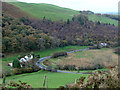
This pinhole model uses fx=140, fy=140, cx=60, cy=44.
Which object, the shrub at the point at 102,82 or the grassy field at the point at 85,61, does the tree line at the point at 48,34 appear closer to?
the grassy field at the point at 85,61

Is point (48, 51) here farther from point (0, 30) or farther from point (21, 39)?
point (0, 30)

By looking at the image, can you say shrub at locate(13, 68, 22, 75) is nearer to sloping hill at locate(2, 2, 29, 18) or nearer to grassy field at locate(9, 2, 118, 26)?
sloping hill at locate(2, 2, 29, 18)

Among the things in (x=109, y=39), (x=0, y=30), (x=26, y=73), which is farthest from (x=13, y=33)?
(x=109, y=39)

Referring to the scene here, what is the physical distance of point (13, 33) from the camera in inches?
1433

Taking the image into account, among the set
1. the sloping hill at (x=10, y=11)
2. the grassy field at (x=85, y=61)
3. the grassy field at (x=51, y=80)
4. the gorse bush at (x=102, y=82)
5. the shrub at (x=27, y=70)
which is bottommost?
the grassy field at (x=85, y=61)

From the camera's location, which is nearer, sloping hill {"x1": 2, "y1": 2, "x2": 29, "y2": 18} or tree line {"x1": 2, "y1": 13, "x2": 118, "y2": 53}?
tree line {"x1": 2, "y1": 13, "x2": 118, "y2": 53}

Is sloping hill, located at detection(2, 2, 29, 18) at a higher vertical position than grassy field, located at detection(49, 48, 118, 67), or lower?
higher

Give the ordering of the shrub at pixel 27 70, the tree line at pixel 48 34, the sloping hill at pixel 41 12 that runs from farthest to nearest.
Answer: the sloping hill at pixel 41 12
the tree line at pixel 48 34
the shrub at pixel 27 70

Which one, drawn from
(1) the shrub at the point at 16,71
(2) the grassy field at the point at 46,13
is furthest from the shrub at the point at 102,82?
(2) the grassy field at the point at 46,13

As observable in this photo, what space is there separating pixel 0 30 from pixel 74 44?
2312 centimetres

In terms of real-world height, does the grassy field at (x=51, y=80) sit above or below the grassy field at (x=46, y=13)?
below

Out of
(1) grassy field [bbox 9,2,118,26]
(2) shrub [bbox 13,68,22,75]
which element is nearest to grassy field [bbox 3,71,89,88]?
(2) shrub [bbox 13,68,22,75]

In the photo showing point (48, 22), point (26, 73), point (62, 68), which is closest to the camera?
point (26, 73)

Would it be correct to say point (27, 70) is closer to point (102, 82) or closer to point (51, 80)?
point (51, 80)
